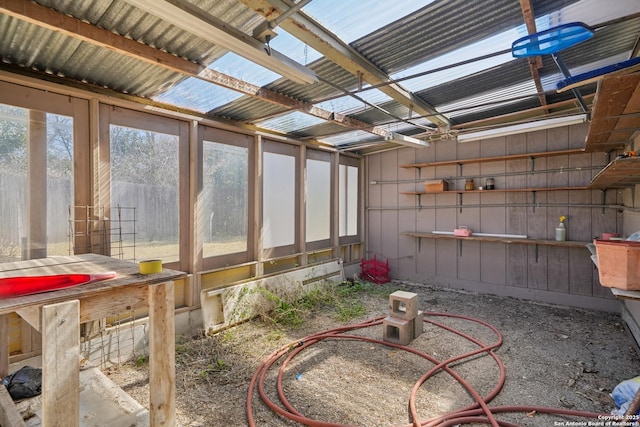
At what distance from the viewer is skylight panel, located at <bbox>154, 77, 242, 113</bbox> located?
2.92m

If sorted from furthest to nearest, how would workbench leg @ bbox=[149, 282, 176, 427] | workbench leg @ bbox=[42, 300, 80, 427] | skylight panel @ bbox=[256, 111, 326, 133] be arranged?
skylight panel @ bbox=[256, 111, 326, 133] → workbench leg @ bbox=[149, 282, 176, 427] → workbench leg @ bbox=[42, 300, 80, 427]

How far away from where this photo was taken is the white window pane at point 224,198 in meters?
3.69

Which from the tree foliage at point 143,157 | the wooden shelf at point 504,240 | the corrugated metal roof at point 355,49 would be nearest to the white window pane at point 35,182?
the tree foliage at point 143,157

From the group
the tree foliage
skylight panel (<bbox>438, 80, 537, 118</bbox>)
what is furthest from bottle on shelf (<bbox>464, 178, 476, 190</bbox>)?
the tree foliage

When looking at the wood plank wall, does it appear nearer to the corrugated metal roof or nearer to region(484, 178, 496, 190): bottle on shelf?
region(484, 178, 496, 190): bottle on shelf

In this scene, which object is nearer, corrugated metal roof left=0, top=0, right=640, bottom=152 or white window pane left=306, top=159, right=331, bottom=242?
corrugated metal roof left=0, top=0, right=640, bottom=152

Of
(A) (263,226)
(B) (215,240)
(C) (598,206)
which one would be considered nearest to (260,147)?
(A) (263,226)

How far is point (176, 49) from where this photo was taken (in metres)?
2.22

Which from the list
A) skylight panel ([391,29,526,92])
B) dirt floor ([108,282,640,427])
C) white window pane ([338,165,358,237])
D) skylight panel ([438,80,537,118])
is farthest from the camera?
white window pane ([338,165,358,237])

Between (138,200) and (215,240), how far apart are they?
99 centimetres

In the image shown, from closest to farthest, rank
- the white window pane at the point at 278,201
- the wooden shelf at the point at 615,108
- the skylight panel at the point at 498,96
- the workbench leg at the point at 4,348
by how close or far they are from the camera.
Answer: the wooden shelf at the point at 615,108 → the workbench leg at the point at 4,348 → the skylight panel at the point at 498,96 → the white window pane at the point at 278,201

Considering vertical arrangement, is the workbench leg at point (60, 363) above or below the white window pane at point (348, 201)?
below

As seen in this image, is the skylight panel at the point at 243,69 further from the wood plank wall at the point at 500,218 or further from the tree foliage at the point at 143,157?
the wood plank wall at the point at 500,218

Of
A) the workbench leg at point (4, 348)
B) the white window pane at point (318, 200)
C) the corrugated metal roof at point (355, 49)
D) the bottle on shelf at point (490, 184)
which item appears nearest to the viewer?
the corrugated metal roof at point (355, 49)
